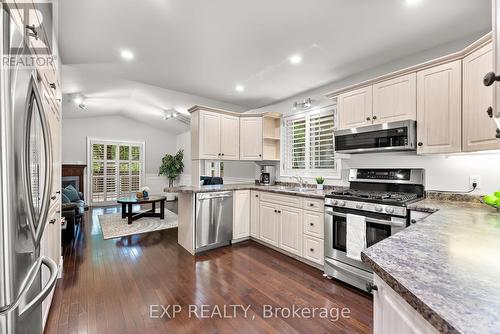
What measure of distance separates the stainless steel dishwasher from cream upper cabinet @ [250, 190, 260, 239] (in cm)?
36

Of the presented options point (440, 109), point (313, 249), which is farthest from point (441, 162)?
point (313, 249)

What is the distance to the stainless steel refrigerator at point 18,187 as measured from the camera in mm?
764

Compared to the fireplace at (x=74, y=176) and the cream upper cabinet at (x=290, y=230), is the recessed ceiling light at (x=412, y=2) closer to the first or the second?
the cream upper cabinet at (x=290, y=230)

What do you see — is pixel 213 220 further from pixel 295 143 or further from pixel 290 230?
pixel 295 143

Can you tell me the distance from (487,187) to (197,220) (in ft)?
10.3

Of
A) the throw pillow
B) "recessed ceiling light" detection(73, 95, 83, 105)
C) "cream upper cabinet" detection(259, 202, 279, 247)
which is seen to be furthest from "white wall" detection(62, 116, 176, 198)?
"cream upper cabinet" detection(259, 202, 279, 247)

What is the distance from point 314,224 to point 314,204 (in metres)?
0.24

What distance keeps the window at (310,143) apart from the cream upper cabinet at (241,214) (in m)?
0.99

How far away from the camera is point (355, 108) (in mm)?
2635

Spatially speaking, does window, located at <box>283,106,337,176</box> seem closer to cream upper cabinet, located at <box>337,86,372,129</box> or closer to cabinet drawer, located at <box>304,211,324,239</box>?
cream upper cabinet, located at <box>337,86,372,129</box>

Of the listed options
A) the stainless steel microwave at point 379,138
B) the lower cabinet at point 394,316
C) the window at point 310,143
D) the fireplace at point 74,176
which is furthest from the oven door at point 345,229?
the fireplace at point 74,176

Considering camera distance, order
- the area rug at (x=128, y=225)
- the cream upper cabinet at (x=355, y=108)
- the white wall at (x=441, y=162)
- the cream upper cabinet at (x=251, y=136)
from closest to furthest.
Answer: the white wall at (x=441, y=162) → the cream upper cabinet at (x=355, y=108) → the cream upper cabinet at (x=251, y=136) → the area rug at (x=128, y=225)

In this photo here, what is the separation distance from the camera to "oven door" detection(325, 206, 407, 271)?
2039 millimetres

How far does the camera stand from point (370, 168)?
2764mm
